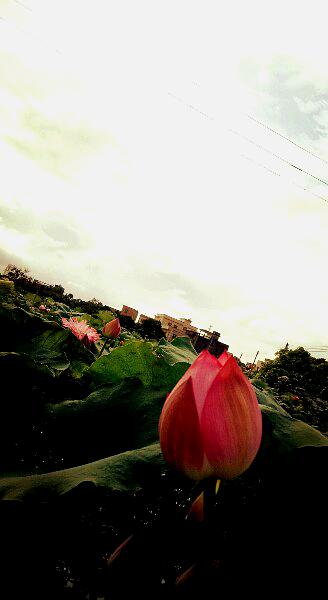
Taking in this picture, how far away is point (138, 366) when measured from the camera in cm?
97

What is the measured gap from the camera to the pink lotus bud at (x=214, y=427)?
0.50 metres

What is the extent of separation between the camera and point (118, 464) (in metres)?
0.58

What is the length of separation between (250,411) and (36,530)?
1.24ft

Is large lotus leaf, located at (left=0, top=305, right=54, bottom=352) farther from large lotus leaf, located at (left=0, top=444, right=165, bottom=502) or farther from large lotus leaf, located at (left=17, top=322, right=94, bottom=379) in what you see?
large lotus leaf, located at (left=0, top=444, right=165, bottom=502)

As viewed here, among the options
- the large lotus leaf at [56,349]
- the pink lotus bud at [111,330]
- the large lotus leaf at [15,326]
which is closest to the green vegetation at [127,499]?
the large lotus leaf at [56,349]

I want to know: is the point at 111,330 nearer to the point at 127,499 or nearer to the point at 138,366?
the point at 138,366

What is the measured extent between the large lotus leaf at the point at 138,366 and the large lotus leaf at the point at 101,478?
313 millimetres

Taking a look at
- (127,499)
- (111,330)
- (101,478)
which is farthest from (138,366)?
(111,330)

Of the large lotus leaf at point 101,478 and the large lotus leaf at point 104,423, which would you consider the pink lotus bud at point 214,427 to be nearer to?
the large lotus leaf at point 101,478

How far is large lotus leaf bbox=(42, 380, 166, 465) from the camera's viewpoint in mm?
748

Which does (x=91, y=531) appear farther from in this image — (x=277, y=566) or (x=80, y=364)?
(x=80, y=364)

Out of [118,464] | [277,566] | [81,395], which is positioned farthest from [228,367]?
[81,395]

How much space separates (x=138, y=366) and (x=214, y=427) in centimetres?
47

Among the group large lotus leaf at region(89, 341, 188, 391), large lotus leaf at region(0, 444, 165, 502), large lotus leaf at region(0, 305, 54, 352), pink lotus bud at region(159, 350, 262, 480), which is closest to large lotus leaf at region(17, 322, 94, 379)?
large lotus leaf at region(0, 305, 54, 352)
